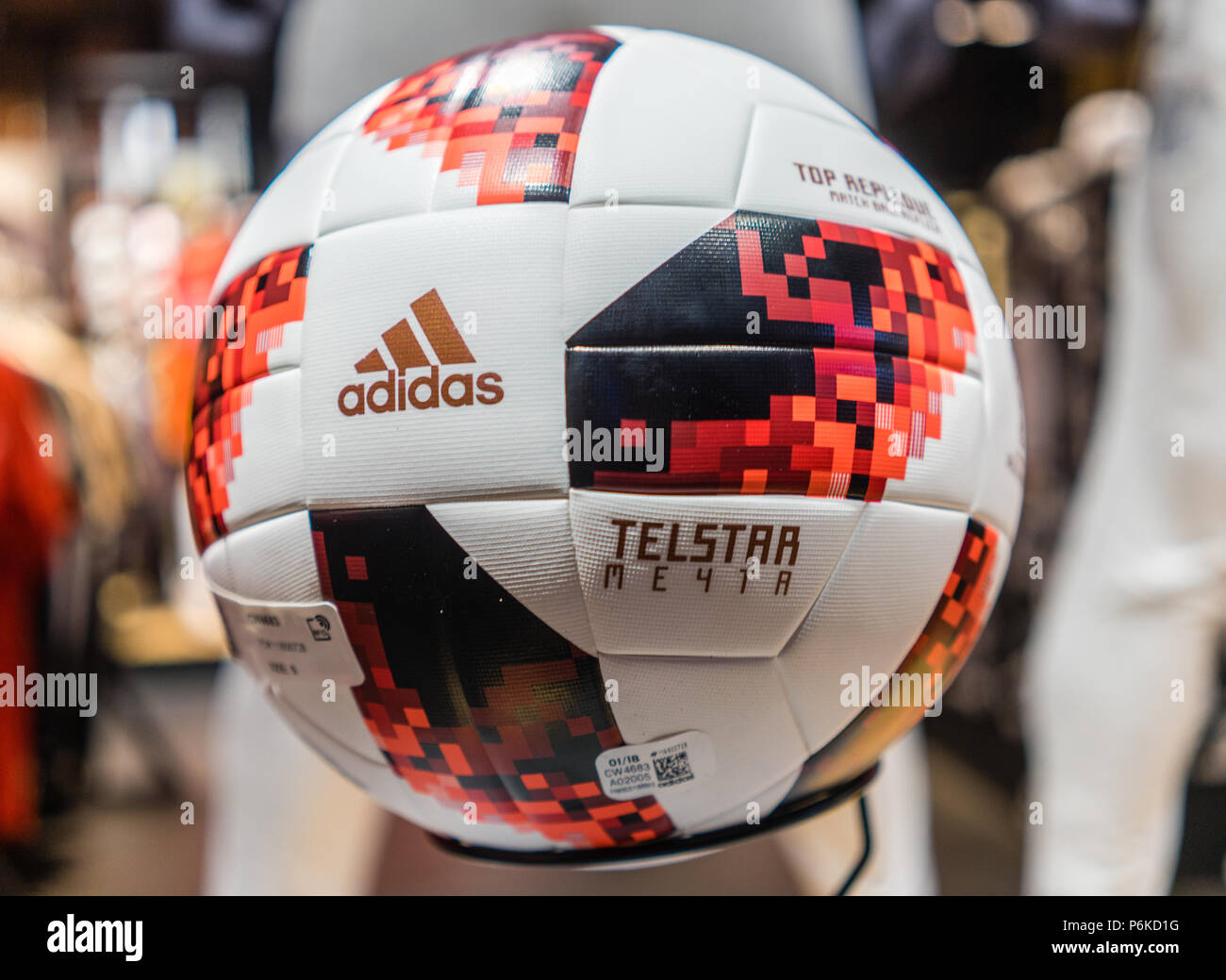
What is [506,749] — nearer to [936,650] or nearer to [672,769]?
[672,769]

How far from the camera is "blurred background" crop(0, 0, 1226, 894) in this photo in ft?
2.85

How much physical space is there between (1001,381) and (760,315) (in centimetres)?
18

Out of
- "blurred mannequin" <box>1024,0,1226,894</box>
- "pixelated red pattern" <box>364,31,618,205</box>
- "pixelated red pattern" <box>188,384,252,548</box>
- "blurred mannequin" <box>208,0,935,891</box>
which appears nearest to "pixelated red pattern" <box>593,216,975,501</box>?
"pixelated red pattern" <box>364,31,618,205</box>

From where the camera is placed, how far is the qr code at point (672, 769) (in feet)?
1.64

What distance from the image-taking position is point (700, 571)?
0.46 meters

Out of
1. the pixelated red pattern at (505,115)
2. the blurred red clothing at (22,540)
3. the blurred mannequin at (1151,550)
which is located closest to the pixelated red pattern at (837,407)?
the pixelated red pattern at (505,115)

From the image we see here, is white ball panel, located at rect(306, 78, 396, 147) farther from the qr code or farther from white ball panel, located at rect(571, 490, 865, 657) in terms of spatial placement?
the qr code

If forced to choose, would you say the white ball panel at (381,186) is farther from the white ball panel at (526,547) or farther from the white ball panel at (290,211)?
the white ball panel at (526,547)

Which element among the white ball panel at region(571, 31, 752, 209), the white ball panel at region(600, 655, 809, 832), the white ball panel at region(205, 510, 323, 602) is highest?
the white ball panel at region(571, 31, 752, 209)

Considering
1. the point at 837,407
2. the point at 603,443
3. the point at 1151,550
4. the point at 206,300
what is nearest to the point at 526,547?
the point at 603,443

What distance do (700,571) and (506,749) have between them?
0.46 ft

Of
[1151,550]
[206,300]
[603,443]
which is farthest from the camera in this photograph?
[206,300]

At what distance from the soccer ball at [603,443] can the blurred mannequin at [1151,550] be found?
2.17 feet
